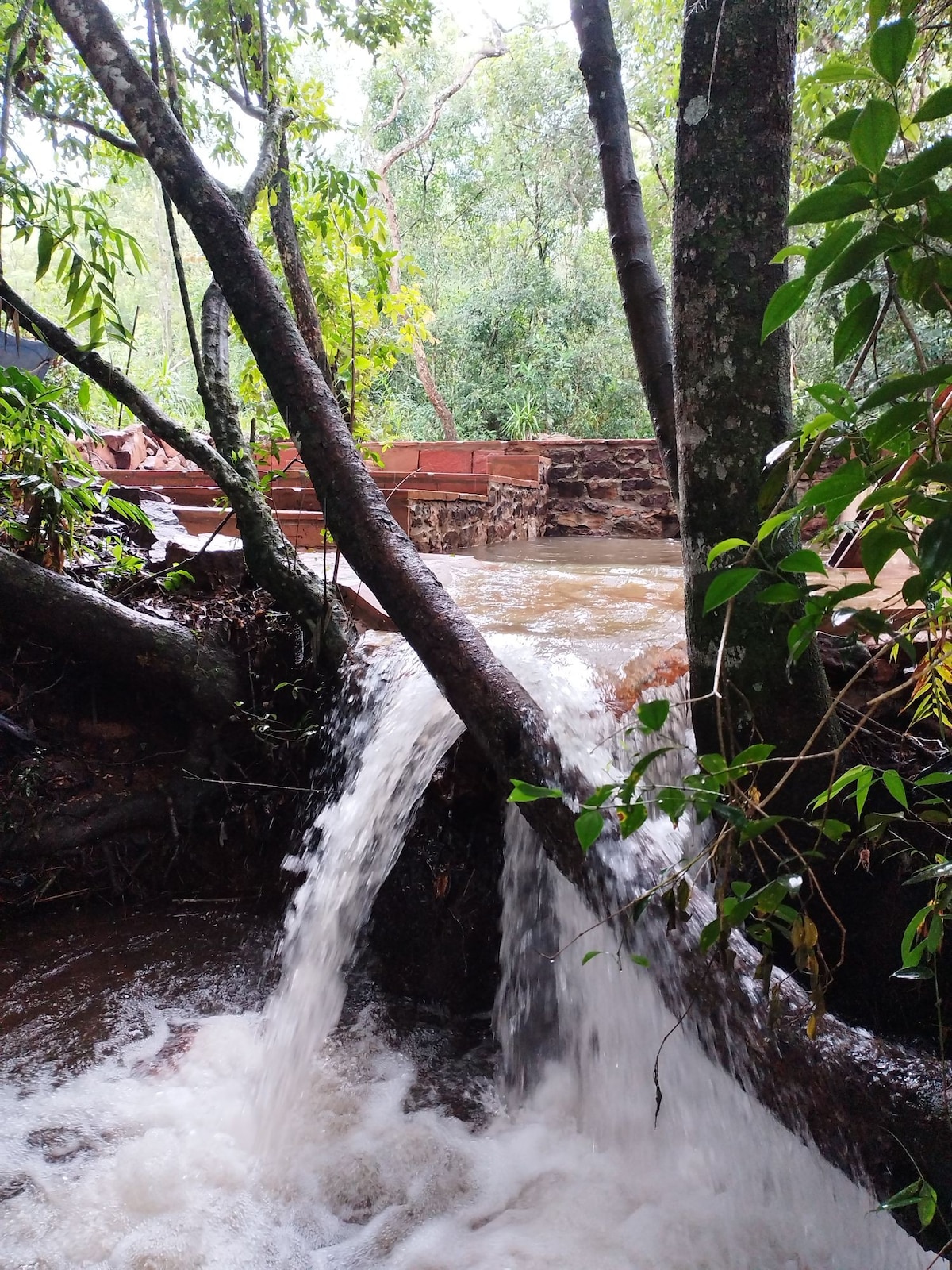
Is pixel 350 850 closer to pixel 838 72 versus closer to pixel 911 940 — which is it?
pixel 911 940

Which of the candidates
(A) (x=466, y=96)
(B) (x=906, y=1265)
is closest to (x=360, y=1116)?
(B) (x=906, y=1265)

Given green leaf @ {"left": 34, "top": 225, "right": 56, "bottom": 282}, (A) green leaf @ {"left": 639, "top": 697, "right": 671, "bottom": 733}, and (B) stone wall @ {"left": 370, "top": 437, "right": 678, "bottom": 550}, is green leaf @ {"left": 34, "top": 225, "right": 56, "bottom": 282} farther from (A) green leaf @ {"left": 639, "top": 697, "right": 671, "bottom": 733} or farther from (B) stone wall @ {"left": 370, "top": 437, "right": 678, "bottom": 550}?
(B) stone wall @ {"left": 370, "top": 437, "right": 678, "bottom": 550}

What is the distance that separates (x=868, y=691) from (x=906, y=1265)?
4.52 ft

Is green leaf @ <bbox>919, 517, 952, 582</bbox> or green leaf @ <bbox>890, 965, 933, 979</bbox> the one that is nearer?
green leaf @ <bbox>919, 517, 952, 582</bbox>

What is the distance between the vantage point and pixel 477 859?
2465 millimetres

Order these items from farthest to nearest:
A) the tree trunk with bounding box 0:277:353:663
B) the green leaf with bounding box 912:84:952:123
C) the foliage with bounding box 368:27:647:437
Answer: the foliage with bounding box 368:27:647:437 → the tree trunk with bounding box 0:277:353:663 → the green leaf with bounding box 912:84:952:123

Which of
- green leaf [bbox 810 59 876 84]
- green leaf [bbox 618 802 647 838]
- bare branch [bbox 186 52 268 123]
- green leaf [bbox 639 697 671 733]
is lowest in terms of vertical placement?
green leaf [bbox 618 802 647 838]

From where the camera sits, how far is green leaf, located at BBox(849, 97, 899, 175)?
576mm

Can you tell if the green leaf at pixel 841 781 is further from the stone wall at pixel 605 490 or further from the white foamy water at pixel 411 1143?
the stone wall at pixel 605 490

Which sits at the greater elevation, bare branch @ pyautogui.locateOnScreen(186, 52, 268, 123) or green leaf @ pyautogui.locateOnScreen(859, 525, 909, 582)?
bare branch @ pyautogui.locateOnScreen(186, 52, 268, 123)

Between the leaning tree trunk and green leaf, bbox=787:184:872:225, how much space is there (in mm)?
988

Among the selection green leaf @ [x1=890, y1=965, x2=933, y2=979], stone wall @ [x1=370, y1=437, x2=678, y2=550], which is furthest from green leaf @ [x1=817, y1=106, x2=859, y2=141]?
stone wall @ [x1=370, y1=437, x2=678, y2=550]

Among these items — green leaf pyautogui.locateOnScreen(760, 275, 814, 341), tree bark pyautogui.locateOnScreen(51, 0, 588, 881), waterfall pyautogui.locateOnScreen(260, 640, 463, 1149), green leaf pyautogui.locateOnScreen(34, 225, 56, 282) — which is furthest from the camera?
waterfall pyautogui.locateOnScreen(260, 640, 463, 1149)

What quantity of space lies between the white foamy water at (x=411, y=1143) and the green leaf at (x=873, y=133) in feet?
5.09
